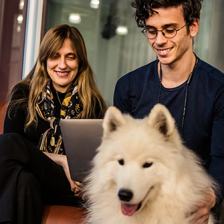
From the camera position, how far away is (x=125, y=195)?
121cm

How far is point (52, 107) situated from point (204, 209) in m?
1.47

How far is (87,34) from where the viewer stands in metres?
3.91

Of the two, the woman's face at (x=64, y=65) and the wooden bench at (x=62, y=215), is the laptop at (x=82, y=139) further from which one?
the woman's face at (x=64, y=65)

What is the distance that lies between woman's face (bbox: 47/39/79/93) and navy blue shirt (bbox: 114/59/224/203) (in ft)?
2.30

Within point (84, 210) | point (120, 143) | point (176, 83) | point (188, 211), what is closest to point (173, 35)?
point (176, 83)

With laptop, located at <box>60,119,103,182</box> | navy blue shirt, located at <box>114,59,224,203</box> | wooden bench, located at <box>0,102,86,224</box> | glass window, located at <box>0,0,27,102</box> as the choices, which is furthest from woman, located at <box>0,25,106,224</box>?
glass window, located at <box>0,0,27,102</box>

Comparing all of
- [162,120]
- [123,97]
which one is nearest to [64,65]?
[123,97]

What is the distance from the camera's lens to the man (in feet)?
5.75

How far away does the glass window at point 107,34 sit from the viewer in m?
3.80

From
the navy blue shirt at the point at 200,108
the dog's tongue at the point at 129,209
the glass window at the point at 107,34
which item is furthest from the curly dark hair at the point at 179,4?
the glass window at the point at 107,34

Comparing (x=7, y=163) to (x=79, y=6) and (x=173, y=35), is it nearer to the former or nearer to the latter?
(x=173, y=35)

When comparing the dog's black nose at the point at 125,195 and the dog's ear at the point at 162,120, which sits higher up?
the dog's ear at the point at 162,120

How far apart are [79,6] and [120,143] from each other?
10.2ft

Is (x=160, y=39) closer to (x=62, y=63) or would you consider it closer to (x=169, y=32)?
(x=169, y=32)
